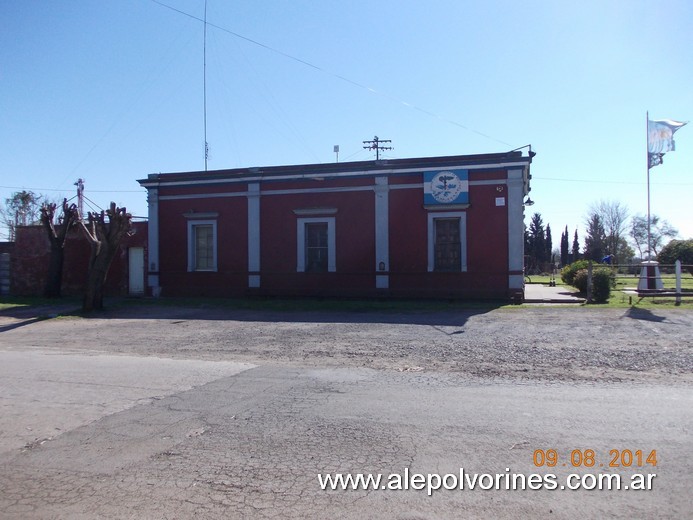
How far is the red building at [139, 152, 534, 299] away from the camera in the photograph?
1892 cm

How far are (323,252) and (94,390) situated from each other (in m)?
14.2

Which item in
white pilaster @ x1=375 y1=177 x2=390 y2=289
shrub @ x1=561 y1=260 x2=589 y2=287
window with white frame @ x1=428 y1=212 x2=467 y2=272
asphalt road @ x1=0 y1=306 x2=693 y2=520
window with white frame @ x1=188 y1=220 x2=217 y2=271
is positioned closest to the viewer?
asphalt road @ x1=0 y1=306 x2=693 y2=520

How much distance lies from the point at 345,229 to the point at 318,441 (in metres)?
15.8

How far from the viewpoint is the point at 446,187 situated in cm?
1923

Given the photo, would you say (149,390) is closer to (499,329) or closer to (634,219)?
(499,329)

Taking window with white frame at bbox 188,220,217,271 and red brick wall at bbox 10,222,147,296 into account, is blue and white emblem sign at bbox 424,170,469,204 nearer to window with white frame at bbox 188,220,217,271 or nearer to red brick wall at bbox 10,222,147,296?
window with white frame at bbox 188,220,217,271

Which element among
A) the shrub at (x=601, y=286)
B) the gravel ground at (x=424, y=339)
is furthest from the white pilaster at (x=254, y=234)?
the shrub at (x=601, y=286)

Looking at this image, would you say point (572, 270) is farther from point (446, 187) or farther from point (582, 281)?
point (446, 187)

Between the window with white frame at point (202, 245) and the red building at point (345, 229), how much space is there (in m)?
0.04

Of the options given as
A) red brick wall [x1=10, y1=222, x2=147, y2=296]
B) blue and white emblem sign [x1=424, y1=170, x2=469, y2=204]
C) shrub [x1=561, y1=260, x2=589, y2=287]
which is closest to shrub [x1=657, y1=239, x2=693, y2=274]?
shrub [x1=561, y1=260, x2=589, y2=287]


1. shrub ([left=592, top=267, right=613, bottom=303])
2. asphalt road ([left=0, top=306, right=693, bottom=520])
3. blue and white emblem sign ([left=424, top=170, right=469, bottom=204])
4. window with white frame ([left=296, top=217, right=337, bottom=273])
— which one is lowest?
asphalt road ([left=0, top=306, right=693, bottom=520])

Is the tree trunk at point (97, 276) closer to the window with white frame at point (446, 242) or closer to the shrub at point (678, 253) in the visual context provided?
the window with white frame at point (446, 242)

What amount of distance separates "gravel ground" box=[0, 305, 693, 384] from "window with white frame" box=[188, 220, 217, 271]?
4.86 meters

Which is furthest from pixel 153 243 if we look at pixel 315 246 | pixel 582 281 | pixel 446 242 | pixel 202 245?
pixel 582 281
